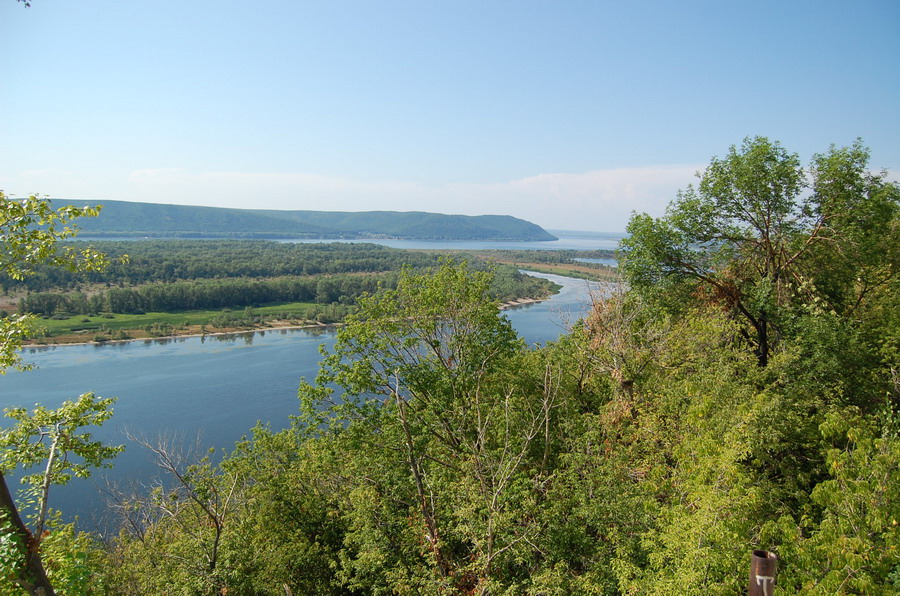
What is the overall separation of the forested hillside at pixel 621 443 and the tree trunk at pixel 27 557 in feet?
0.64

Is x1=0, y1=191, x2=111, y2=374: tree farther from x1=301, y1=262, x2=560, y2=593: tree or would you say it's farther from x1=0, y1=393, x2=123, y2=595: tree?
x1=301, y1=262, x2=560, y2=593: tree

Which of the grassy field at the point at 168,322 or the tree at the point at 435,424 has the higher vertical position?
the tree at the point at 435,424

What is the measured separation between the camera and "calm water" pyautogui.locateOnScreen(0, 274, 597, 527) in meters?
33.5

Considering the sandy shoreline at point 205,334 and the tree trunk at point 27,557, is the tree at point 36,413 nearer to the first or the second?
the tree trunk at point 27,557

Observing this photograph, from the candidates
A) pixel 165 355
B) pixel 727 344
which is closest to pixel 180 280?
pixel 165 355

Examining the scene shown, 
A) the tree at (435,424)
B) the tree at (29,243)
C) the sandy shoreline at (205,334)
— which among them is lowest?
the sandy shoreline at (205,334)

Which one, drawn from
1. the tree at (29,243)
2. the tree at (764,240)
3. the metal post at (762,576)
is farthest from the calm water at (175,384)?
the metal post at (762,576)

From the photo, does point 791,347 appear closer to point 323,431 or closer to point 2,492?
point 323,431

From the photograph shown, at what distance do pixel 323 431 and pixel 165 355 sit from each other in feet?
175

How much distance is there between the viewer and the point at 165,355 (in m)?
58.3

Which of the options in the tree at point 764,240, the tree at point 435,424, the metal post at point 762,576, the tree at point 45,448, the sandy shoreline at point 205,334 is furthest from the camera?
the sandy shoreline at point 205,334

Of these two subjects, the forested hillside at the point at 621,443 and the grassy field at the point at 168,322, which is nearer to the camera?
the forested hillside at the point at 621,443

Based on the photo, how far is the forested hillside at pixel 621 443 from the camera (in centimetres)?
631

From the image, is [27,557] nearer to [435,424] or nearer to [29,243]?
[29,243]
